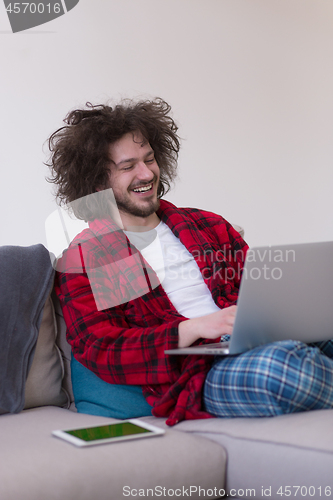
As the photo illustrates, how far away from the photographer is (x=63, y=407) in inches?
59.8

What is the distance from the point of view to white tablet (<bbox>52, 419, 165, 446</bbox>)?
104 centimetres

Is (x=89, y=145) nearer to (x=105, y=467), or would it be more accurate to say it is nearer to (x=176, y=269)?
(x=176, y=269)

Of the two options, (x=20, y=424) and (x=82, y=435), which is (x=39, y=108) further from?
(x=82, y=435)

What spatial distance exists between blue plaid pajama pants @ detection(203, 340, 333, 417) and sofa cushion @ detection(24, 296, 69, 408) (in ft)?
1.73

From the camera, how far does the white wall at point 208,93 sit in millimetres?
2207

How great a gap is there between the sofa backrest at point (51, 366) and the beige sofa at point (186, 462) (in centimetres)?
22

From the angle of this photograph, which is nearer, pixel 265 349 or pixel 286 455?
pixel 286 455

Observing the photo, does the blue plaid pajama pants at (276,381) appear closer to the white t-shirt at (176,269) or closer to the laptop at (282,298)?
the laptop at (282,298)

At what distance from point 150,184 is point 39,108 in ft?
2.48

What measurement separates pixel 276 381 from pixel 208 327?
9.0 inches

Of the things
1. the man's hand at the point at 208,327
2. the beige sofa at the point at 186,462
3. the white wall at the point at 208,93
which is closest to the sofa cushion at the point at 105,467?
the beige sofa at the point at 186,462

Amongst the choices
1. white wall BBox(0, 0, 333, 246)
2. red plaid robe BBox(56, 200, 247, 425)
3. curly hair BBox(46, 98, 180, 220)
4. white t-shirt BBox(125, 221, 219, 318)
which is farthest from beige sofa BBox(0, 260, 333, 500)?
white wall BBox(0, 0, 333, 246)

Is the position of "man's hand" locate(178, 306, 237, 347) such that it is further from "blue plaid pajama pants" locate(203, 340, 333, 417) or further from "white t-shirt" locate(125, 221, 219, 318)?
"white t-shirt" locate(125, 221, 219, 318)

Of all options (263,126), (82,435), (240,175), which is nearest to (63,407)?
(82,435)
